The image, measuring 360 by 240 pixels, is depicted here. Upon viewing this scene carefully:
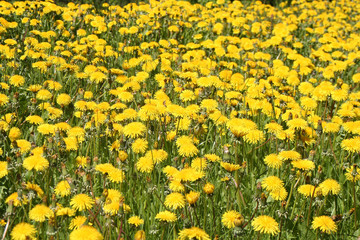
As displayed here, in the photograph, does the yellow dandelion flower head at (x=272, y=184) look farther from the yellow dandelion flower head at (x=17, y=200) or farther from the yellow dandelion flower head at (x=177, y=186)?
the yellow dandelion flower head at (x=17, y=200)

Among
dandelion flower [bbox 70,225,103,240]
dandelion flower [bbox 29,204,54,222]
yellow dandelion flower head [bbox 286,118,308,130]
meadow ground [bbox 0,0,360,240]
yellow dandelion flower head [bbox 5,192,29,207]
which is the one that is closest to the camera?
dandelion flower [bbox 70,225,103,240]

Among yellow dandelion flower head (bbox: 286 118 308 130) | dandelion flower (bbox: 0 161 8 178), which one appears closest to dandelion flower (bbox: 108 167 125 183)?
dandelion flower (bbox: 0 161 8 178)

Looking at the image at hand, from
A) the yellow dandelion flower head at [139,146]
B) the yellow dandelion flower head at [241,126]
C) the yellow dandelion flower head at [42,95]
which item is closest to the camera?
the yellow dandelion flower head at [139,146]

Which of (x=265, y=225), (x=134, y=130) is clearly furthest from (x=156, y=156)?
(x=265, y=225)

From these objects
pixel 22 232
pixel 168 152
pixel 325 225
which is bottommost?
pixel 168 152

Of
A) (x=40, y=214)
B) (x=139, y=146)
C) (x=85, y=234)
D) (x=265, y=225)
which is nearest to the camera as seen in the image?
(x=85, y=234)

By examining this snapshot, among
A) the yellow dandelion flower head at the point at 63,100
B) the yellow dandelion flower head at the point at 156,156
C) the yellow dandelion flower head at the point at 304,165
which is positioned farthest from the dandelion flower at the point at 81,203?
the yellow dandelion flower head at the point at 63,100

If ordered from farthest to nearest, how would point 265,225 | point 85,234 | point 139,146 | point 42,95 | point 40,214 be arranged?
1. point 42,95
2. point 139,146
3. point 265,225
4. point 40,214
5. point 85,234

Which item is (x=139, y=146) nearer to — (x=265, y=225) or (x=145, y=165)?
(x=145, y=165)

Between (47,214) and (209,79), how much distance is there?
1.92 m

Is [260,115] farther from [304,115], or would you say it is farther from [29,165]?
[29,165]

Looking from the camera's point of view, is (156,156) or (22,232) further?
(156,156)

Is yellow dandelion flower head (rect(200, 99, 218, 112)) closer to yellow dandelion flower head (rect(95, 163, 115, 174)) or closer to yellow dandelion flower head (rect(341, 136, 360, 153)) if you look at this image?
yellow dandelion flower head (rect(341, 136, 360, 153))

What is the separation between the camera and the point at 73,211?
1850 mm
